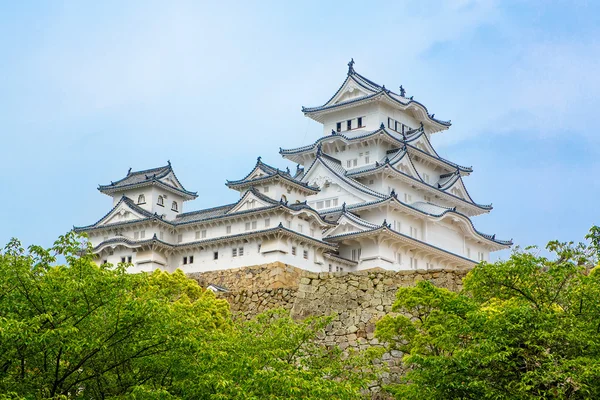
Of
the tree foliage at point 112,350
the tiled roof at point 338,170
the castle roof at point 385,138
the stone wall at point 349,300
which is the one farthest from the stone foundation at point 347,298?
the castle roof at point 385,138

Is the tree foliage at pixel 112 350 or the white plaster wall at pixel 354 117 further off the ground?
the white plaster wall at pixel 354 117

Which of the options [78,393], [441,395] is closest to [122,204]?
[78,393]

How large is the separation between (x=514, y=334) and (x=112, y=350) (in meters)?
8.19

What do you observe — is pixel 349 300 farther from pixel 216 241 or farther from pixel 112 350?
pixel 216 241

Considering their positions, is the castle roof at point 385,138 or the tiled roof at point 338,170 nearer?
the tiled roof at point 338,170

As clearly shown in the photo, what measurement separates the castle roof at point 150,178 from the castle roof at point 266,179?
12.1 feet

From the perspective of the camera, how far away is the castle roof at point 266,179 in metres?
52.3

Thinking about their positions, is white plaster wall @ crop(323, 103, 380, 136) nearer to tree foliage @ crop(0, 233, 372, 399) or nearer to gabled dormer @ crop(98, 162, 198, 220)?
gabled dormer @ crop(98, 162, 198, 220)

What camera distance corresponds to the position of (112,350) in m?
18.6

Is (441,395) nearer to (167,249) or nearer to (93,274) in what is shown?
(93,274)

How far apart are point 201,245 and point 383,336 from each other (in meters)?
31.5

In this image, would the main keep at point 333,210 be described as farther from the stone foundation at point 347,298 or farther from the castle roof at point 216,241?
the stone foundation at point 347,298

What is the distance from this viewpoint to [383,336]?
71.7ft

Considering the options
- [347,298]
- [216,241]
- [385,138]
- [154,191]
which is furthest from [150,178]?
[347,298]
